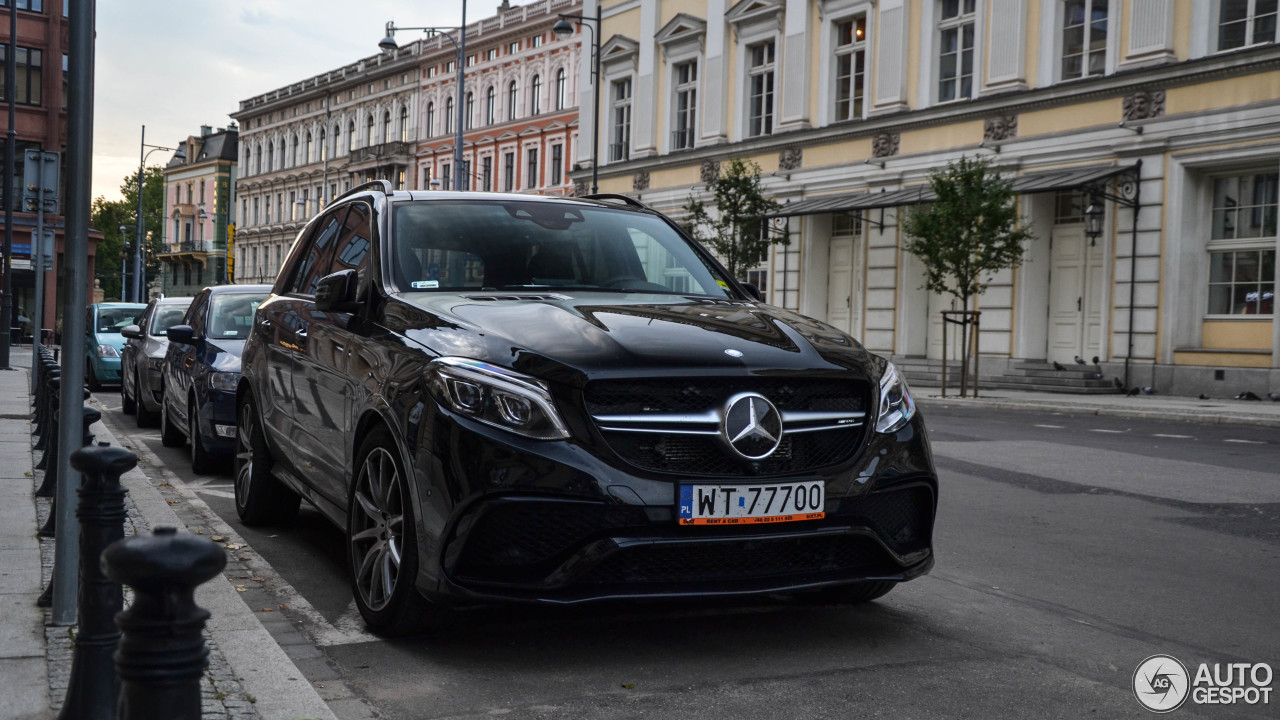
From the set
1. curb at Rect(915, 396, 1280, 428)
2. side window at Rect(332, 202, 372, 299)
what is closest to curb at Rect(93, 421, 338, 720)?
side window at Rect(332, 202, 372, 299)

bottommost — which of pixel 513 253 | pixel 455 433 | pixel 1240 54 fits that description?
pixel 455 433

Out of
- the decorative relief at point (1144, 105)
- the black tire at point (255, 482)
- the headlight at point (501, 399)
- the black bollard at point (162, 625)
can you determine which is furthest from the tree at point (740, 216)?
the black bollard at point (162, 625)

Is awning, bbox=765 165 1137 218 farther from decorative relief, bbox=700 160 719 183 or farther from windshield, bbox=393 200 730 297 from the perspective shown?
windshield, bbox=393 200 730 297

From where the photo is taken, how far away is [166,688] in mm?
2166

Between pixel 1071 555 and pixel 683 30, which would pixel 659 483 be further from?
pixel 683 30

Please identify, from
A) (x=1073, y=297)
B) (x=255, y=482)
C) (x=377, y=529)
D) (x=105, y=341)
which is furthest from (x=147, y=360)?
(x=1073, y=297)

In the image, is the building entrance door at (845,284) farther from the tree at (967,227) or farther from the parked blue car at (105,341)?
the parked blue car at (105,341)

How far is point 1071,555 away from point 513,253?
3.36m

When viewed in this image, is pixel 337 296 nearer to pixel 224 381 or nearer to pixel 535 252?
pixel 535 252

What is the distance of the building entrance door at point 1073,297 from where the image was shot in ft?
83.1

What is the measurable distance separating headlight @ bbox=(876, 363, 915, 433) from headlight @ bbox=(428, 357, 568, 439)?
119 cm

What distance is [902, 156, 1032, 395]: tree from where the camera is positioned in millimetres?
22703

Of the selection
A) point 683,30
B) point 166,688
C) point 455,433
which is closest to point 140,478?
point 455,433

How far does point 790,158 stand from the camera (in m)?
33.2
